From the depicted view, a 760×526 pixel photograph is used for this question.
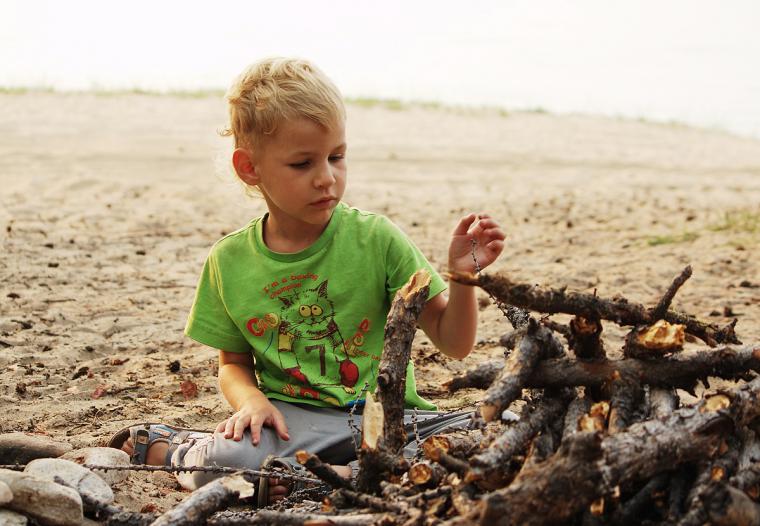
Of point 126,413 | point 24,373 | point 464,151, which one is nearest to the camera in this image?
point 126,413

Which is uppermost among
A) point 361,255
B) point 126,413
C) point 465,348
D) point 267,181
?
point 267,181

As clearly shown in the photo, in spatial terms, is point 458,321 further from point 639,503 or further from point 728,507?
point 728,507

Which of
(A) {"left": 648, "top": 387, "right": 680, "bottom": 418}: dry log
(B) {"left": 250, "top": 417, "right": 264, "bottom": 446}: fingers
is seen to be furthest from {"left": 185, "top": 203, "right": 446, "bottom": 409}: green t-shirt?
(A) {"left": 648, "top": 387, "right": 680, "bottom": 418}: dry log

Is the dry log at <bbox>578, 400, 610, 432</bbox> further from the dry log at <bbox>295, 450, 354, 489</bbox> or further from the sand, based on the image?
the sand

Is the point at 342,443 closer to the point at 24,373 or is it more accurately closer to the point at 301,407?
the point at 301,407

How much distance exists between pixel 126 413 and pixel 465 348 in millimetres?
1716

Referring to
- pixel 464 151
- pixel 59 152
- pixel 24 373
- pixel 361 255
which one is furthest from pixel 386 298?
pixel 464 151

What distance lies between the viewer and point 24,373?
4.60 metres

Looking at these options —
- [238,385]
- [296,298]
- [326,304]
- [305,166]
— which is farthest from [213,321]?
[305,166]

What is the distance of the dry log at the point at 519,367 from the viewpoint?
2.44 metres

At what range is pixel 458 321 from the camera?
327 cm

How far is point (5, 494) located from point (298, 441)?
1.02m

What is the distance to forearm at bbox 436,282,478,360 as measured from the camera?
3.23m

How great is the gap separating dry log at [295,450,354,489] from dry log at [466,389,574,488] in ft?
1.41
